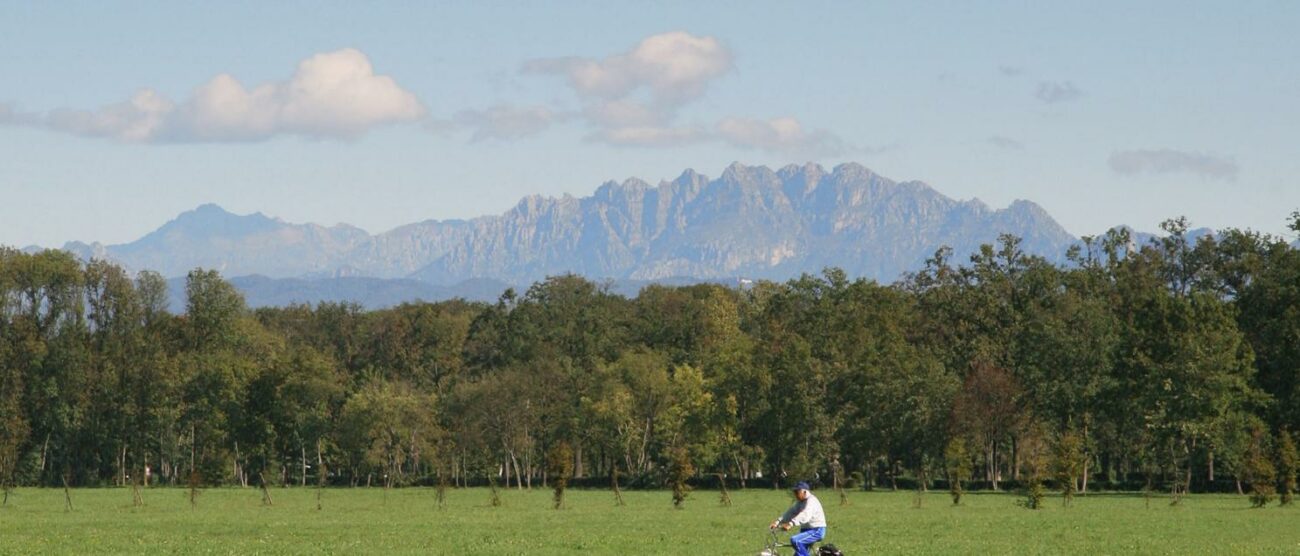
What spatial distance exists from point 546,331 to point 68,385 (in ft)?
138

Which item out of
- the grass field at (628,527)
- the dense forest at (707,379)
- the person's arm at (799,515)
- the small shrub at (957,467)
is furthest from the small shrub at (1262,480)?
the person's arm at (799,515)

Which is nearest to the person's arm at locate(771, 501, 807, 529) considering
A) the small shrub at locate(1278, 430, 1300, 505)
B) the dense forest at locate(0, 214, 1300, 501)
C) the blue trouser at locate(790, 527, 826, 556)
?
the blue trouser at locate(790, 527, 826, 556)

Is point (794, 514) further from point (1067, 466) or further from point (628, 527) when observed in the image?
point (1067, 466)

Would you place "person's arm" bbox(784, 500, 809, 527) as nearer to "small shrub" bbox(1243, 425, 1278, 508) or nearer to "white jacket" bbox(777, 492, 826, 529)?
"white jacket" bbox(777, 492, 826, 529)

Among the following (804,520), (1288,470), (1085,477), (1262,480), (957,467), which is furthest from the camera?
(1085,477)

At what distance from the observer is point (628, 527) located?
193 feet

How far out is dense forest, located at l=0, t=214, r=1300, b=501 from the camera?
9994 centimetres

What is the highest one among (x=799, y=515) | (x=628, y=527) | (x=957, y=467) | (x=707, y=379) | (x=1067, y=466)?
(x=707, y=379)

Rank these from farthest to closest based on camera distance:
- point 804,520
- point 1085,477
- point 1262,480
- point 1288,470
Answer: point 1085,477
point 1288,470
point 1262,480
point 804,520

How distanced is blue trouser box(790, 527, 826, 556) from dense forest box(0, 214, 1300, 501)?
65517 mm

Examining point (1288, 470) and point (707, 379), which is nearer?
point (1288, 470)

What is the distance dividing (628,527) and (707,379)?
64.8 metres

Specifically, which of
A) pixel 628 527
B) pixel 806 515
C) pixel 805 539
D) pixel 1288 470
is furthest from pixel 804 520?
pixel 1288 470

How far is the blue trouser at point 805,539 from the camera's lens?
1297 inches
